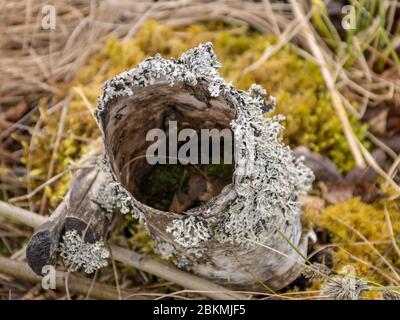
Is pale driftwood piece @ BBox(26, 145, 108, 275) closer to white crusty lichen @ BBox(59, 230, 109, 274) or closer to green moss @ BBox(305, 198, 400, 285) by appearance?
white crusty lichen @ BBox(59, 230, 109, 274)

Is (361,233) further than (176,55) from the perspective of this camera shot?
No

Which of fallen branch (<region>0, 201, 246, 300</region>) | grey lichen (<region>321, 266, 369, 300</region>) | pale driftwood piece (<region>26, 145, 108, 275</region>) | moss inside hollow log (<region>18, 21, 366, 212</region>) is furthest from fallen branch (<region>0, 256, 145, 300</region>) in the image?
grey lichen (<region>321, 266, 369, 300</region>)

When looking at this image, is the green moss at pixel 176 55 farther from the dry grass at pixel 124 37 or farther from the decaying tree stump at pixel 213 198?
the decaying tree stump at pixel 213 198

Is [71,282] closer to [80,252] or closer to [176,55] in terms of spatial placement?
[80,252]

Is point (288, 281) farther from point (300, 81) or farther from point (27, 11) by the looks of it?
point (27, 11)

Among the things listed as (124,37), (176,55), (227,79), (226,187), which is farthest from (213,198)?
(124,37)

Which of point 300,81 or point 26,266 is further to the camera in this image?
point 300,81
